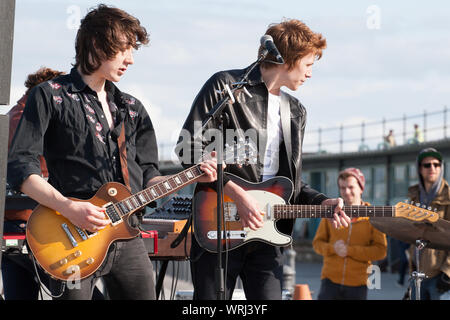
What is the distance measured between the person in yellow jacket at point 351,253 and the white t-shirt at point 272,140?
9.89 ft

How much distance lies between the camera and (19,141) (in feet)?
13.4

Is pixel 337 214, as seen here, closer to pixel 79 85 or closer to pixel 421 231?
pixel 421 231

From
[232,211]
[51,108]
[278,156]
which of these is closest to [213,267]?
[232,211]

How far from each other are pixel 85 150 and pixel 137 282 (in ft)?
2.49

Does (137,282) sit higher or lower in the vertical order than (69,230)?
lower

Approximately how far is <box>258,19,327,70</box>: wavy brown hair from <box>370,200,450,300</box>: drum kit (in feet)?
6.46

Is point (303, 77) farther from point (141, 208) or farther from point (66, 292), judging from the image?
point (66, 292)

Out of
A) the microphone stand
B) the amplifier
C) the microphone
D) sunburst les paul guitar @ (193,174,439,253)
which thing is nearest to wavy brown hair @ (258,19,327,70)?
the microphone

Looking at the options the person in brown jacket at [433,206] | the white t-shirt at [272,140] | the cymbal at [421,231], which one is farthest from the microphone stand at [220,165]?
the person in brown jacket at [433,206]

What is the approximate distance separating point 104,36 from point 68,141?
0.61 metres

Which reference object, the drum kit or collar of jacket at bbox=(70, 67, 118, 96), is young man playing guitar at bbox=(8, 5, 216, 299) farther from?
the drum kit

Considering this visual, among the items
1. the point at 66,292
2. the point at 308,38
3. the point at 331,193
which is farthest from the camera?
the point at 331,193

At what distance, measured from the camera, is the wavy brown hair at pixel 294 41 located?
4.86 metres

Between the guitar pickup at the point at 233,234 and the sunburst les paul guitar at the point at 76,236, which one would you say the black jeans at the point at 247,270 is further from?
the sunburst les paul guitar at the point at 76,236
